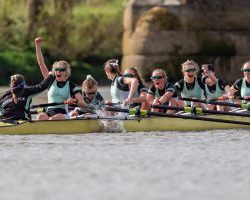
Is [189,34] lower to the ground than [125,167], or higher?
higher

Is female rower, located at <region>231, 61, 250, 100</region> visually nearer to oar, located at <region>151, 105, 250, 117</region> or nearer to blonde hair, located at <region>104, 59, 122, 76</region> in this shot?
oar, located at <region>151, 105, 250, 117</region>

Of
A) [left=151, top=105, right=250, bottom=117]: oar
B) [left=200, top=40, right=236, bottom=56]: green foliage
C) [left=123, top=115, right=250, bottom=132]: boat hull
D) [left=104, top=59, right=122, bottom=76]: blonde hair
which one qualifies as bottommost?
[left=123, top=115, right=250, bottom=132]: boat hull

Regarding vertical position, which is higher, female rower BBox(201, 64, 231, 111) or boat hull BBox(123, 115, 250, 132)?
female rower BBox(201, 64, 231, 111)

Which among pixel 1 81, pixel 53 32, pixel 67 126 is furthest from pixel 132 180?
pixel 53 32

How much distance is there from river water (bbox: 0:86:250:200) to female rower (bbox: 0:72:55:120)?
0.53 m

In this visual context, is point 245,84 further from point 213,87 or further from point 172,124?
point 172,124

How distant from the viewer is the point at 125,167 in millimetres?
12758

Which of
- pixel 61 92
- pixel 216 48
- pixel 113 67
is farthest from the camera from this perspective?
pixel 216 48

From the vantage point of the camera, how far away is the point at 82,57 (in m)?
49.0

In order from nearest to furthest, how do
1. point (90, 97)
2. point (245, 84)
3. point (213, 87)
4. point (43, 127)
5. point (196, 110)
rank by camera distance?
point (43, 127) → point (196, 110) → point (90, 97) → point (245, 84) → point (213, 87)

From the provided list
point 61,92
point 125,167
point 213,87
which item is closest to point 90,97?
point 61,92

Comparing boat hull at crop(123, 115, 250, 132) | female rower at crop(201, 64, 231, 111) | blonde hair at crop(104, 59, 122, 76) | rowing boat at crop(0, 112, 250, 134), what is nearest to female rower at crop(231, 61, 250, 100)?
female rower at crop(201, 64, 231, 111)

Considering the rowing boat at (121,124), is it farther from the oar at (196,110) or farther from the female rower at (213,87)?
the female rower at (213,87)

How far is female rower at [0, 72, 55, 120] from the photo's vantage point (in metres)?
17.2
